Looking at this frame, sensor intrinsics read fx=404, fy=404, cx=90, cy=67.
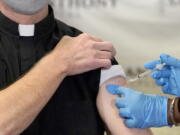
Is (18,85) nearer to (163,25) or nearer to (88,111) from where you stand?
(88,111)

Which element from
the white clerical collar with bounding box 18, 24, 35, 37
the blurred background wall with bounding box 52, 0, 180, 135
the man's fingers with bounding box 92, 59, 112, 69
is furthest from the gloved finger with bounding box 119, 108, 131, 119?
the blurred background wall with bounding box 52, 0, 180, 135

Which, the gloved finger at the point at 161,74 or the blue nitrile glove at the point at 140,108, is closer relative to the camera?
the blue nitrile glove at the point at 140,108

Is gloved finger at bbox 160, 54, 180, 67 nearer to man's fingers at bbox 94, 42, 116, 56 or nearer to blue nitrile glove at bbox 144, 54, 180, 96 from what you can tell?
blue nitrile glove at bbox 144, 54, 180, 96

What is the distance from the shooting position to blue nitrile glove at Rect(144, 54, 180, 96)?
166cm

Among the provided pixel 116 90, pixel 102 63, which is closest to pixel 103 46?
pixel 102 63

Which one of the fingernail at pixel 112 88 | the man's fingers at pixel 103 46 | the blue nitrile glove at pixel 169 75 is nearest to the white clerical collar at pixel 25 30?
the man's fingers at pixel 103 46

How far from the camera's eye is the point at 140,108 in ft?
5.04

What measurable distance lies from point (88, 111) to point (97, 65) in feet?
0.62

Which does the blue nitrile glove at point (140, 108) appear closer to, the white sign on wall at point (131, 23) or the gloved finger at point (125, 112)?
the gloved finger at point (125, 112)

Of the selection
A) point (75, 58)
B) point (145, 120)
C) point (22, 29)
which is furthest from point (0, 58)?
point (145, 120)

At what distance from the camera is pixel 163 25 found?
2.57 metres

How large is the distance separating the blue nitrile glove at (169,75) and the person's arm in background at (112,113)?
152 millimetres

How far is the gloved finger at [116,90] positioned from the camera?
1543 millimetres

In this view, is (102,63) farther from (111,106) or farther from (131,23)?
(131,23)
